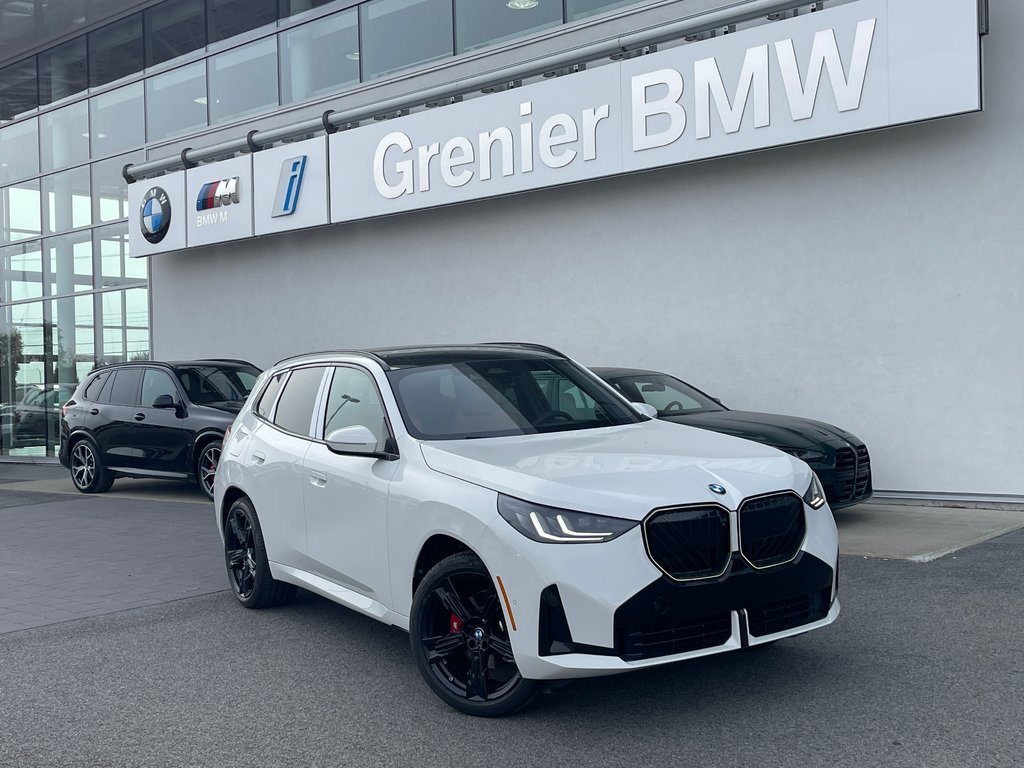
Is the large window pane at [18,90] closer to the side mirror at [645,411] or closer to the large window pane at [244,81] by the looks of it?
the large window pane at [244,81]

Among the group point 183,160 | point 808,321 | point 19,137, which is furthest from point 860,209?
point 19,137

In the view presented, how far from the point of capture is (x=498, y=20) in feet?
49.1

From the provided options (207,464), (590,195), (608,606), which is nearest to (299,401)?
(608,606)

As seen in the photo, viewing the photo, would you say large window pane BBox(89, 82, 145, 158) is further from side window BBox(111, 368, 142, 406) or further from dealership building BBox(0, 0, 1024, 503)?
side window BBox(111, 368, 142, 406)

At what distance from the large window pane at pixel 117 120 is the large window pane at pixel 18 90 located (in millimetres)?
2255

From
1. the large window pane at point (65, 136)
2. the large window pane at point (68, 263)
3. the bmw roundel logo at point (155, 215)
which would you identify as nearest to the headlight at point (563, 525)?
the bmw roundel logo at point (155, 215)

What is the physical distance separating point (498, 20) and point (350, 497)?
11.1 meters

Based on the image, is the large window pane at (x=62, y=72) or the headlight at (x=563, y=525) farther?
the large window pane at (x=62, y=72)

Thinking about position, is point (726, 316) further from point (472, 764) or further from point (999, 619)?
point (472, 764)

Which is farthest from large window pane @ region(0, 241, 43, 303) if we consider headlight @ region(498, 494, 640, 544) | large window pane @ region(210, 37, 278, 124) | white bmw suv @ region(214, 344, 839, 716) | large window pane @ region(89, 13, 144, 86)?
headlight @ region(498, 494, 640, 544)

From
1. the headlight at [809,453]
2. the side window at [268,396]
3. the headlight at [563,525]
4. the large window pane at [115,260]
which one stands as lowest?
the headlight at [809,453]

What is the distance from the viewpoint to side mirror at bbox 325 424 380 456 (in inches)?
203

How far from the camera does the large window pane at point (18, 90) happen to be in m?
22.7

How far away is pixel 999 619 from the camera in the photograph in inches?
233
